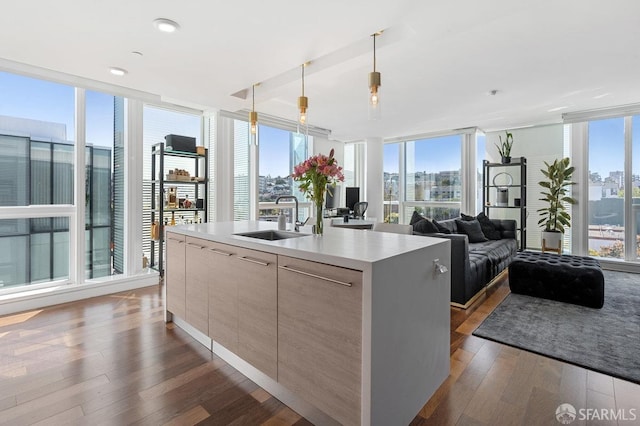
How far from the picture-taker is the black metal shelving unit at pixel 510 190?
565cm

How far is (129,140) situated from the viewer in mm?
4164

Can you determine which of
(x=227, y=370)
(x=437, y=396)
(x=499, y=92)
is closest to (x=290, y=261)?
(x=227, y=370)

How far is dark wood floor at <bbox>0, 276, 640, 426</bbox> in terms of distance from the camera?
1688 millimetres

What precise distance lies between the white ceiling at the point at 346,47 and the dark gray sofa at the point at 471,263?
71.9 inches

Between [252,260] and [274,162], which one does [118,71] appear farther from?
[274,162]

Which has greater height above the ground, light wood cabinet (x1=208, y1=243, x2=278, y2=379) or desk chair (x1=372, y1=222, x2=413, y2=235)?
desk chair (x1=372, y1=222, x2=413, y2=235)

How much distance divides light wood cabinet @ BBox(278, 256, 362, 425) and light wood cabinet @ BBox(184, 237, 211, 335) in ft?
2.81

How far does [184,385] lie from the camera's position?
1.96m

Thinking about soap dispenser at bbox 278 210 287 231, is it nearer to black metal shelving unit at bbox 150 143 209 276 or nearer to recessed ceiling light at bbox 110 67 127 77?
recessed ceiling light at bbox 110 67 127 77

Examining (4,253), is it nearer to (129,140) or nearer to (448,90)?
(129,140)

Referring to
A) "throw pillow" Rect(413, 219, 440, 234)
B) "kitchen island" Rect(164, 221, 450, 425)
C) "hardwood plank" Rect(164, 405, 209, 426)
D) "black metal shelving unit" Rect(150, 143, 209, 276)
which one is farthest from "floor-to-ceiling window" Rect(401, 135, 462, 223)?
"hardwood plank" Rect(164, 405, 209, 426)

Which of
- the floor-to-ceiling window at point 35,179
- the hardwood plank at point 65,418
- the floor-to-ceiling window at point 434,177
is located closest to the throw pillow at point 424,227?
the floor-to-ceiling window at point 434,177

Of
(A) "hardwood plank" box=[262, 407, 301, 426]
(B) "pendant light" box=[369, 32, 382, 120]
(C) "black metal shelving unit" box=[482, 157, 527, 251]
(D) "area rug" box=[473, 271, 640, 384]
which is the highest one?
(B) "pendant light" box=[369, 32, 382, 120]

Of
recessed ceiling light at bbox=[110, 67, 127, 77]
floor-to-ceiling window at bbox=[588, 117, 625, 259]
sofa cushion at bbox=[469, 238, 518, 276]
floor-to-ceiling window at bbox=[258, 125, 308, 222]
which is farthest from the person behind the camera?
floor-to-ceiling window at bbox=[258, 125, 308, 222]
